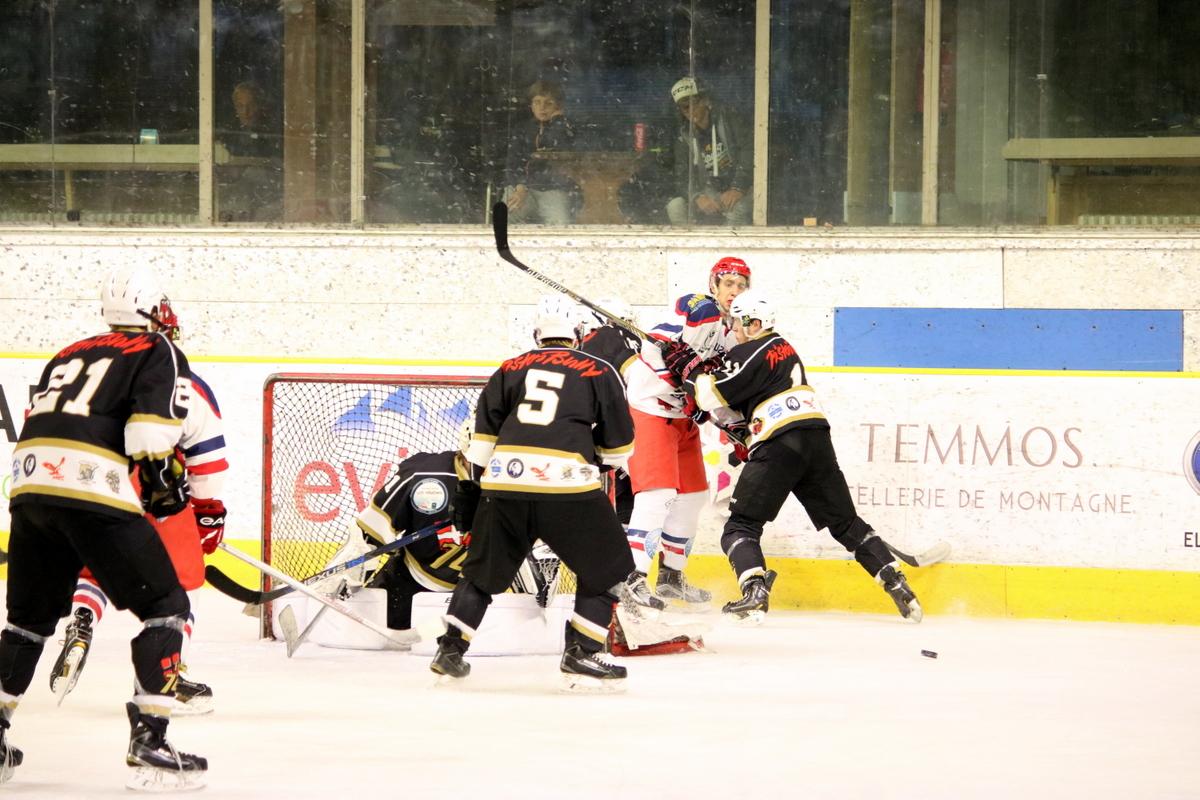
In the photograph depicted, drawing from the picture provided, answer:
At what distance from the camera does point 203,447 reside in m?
3.68

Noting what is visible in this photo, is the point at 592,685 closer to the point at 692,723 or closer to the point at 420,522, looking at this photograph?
the point at 692,723

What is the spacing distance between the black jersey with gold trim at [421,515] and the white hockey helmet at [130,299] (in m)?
1.67

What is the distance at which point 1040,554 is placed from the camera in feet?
20.7

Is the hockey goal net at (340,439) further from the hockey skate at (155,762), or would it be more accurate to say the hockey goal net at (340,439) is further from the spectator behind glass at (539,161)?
the hockey skate at (155,762)

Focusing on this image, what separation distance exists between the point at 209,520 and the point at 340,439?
2.48 metres

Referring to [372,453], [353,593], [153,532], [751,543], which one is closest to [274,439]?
[372,453]

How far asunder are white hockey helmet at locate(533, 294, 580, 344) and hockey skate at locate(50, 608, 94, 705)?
4.92ft

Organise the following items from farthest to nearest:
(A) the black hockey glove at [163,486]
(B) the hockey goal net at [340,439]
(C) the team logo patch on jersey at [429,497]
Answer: (B) the hockey goal net at [340,439] < (C) the team logo patch on jersey at [429,497] < (A) the black hockey glove at [163,486]

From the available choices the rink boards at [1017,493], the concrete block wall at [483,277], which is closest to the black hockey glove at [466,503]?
the rink boards at [1017,493]

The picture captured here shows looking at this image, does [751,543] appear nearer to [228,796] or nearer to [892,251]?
[892,251]

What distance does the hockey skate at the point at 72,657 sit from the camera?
4.38m

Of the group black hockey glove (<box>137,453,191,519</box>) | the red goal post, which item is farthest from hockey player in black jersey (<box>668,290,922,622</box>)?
black hockey glove (<box>137,453,191,519</box>)

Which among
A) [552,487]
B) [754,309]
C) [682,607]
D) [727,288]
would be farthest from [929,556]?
[552,487]

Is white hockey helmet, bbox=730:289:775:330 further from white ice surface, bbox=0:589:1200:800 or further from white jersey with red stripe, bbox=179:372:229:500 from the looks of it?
white jersey with red stripe, bbox=179:372:229:500
